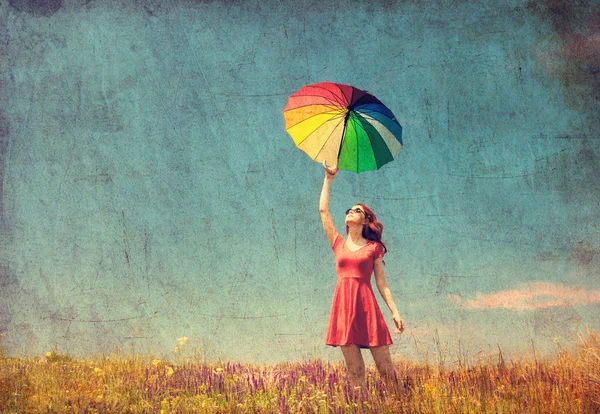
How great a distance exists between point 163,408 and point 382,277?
2519 millimetres

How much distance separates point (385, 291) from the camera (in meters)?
6.15

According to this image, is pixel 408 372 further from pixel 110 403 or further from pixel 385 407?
pixel 110 403

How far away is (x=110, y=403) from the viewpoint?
5.90m

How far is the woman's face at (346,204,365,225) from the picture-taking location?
20.5 feet

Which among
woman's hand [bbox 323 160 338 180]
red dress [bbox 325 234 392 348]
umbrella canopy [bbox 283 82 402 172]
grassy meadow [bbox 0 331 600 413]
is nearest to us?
grassy meadow [bbox 0 331 600 413]

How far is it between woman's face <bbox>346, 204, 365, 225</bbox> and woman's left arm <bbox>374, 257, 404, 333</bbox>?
45 centimetres

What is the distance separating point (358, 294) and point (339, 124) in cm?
179

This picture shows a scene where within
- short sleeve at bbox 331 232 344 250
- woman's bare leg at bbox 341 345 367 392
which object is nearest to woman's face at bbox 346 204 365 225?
short sleeve at bbox 331 232 344 250

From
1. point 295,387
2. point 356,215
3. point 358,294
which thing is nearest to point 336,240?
point 356,215

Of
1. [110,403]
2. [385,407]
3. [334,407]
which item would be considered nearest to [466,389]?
[385,407]

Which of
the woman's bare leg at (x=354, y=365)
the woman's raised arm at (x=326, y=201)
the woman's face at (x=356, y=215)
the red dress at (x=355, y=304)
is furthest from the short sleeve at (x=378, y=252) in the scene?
the woman's bare leg at (x=354, y=365)

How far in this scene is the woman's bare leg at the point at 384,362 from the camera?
5.94 m

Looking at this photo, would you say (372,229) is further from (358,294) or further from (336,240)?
(358,294)

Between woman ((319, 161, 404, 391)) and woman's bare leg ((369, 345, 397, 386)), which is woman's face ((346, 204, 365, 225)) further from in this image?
woman's bare leg ((369, 345, 397, 386))
